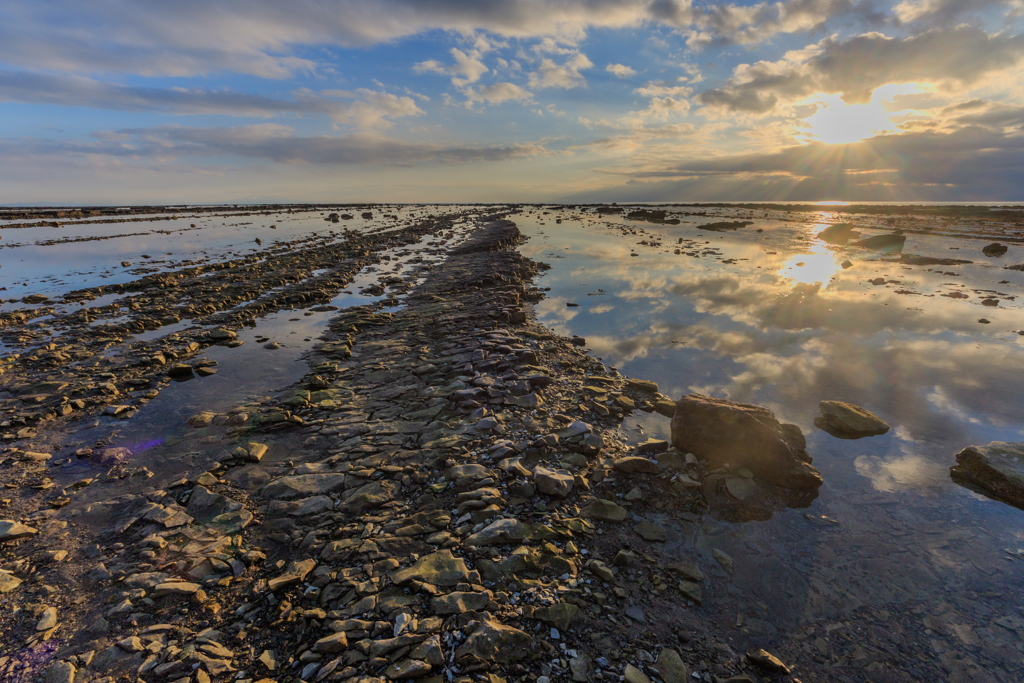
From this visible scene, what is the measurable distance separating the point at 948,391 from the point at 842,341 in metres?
3.90

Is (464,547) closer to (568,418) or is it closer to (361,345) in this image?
(568,418)

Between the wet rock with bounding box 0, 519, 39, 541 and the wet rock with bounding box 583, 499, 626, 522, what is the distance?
292 inches

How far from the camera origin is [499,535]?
5219 mm

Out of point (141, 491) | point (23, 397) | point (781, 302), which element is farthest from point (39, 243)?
point (781, 302)

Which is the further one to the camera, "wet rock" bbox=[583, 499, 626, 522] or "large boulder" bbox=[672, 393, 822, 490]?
"large boulder" bbox=[672, 393, 822, 490]

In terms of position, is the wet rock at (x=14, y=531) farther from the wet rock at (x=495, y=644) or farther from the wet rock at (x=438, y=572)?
the wet rock at (x=495, y=644)

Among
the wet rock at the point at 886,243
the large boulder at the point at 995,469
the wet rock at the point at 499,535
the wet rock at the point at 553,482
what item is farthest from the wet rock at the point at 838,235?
the wet rock at the point at 499,535

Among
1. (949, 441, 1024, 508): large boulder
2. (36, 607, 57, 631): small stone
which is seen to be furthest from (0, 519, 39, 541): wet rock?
(949, 441, 1024, 508): large boulder

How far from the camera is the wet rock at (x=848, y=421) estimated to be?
8242 mm

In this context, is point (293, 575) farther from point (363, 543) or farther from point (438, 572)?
point (438, 572)

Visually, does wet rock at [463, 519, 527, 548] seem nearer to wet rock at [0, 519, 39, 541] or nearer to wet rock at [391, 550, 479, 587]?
wet rock at [391, 550, 479, 587]

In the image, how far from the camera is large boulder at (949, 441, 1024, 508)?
6.43 metres

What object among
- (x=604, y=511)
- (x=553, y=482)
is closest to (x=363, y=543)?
(x=553, y=482)

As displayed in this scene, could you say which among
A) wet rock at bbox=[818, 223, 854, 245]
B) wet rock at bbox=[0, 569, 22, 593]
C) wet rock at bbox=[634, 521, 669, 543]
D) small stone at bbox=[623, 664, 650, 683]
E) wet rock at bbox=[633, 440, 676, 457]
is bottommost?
wet rock at bbox=[634, 521, 669, 543]
